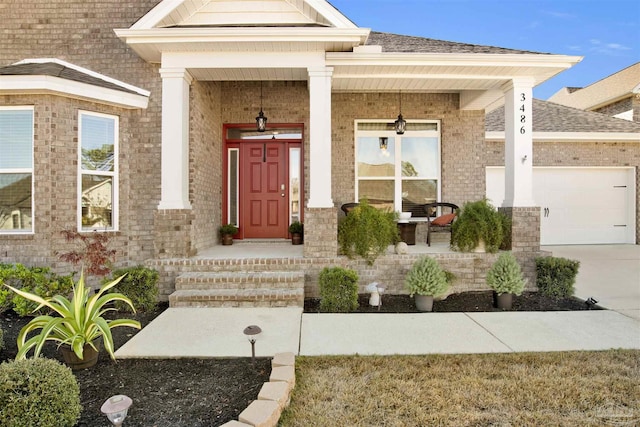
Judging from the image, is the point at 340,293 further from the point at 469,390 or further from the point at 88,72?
the point at 88,72

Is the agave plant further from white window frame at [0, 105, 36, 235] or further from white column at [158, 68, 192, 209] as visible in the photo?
→ white window frame at [0, 105, 36, 235]

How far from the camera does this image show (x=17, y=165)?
214 inches

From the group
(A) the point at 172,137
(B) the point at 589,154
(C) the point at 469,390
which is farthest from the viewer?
(B) the point at 589,154

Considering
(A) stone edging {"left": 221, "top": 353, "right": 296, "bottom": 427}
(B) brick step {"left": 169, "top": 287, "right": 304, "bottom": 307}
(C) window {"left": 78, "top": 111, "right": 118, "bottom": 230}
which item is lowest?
(A) stone edging {"left": 221, "top": 353, "right": 296, "bottom": 427}

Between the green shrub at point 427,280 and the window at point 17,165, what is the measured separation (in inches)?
213

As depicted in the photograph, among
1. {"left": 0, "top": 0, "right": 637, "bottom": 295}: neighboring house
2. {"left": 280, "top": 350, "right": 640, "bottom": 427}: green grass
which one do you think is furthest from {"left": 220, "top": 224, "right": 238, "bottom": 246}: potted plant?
{"left": 280, "top": 350, "right": 640, "bottom": 427}: green grass

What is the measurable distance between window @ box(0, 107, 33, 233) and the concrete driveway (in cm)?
804

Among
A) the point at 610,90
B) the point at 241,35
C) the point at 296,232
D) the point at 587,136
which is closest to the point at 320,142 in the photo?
the point at 241,35

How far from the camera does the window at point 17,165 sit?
17.8 feet

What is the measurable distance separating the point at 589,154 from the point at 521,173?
18.6ft

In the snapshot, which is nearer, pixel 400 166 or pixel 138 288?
pixel 138 288

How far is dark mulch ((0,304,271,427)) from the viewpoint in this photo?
95.1 inches

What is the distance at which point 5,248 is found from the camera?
17.4 feet

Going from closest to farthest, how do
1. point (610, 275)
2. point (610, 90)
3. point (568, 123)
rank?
1. point (610, 275)
2. point (568, 123)
3. point (610, 90)
